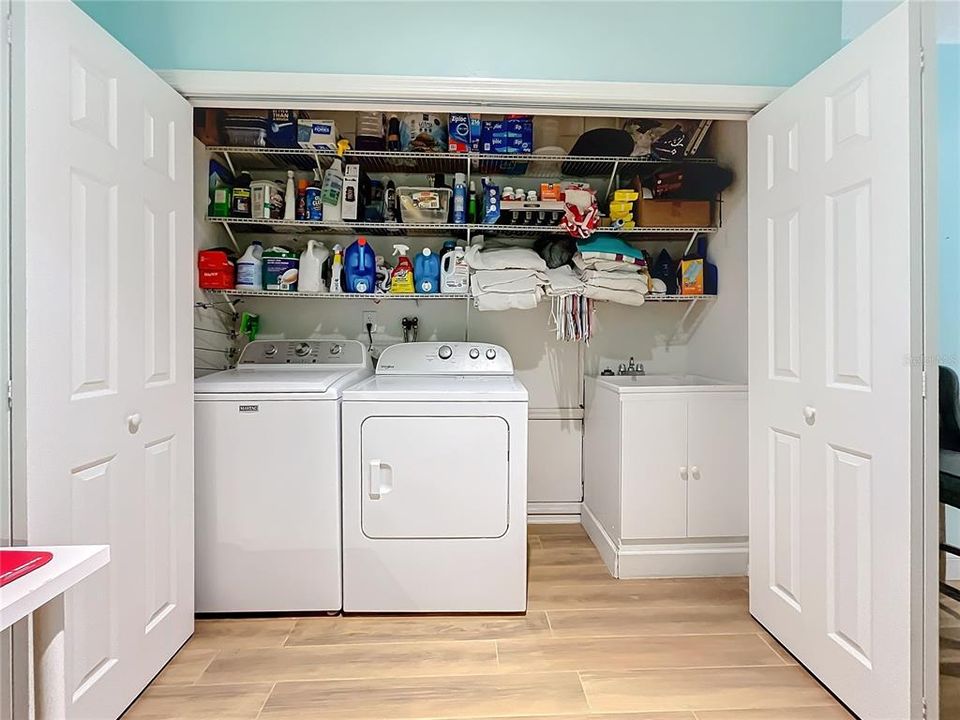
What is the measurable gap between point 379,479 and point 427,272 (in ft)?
4.01

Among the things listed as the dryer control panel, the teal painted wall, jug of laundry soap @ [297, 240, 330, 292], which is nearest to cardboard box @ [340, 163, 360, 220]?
jug of laundry soap @ [297, 240, 330, 292]

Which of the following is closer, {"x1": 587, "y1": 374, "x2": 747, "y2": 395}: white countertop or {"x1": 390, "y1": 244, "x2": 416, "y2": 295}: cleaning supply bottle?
{"x1": 587, "y1": 374, "x2": 747, "y2": 395}: white countertop

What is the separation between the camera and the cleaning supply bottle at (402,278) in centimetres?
295

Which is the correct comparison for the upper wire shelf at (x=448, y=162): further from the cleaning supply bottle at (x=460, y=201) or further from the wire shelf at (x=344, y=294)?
the wire shelf at (x=344, y=294)

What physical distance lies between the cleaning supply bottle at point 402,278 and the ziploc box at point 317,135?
0.60 m

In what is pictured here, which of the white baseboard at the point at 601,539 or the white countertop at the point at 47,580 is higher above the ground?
the white countertop at the point at 47,580

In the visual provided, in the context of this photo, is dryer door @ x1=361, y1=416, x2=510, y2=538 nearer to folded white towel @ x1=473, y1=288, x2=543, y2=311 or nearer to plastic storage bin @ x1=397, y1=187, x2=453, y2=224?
folded white towel @ x1=473, y1=288, x2=543, y2=311

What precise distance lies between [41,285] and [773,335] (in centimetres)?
→ 212

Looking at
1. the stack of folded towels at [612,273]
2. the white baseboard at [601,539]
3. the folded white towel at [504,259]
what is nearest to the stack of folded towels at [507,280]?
the folded white towel at [504,259]

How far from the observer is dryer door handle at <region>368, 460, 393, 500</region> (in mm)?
2189

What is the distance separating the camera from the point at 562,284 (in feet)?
9.51

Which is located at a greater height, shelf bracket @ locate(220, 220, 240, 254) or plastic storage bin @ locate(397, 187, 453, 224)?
plastic storage bin @ locate(397, 187, 453, 224)

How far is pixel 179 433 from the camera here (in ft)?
6.16

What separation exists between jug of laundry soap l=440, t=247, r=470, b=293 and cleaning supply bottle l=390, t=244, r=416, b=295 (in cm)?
17
